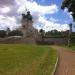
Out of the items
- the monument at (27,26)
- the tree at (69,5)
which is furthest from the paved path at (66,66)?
the monument at (27,26)

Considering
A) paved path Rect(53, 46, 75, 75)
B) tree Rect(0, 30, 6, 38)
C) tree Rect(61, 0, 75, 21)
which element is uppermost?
tree Rect(61, 0, 75, 21)

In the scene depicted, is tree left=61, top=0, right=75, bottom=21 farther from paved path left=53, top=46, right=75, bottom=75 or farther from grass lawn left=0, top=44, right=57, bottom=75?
paved path left=53, top=46, right=75, bottom=75

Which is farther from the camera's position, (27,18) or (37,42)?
(27,18)

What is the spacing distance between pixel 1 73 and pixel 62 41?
358ft

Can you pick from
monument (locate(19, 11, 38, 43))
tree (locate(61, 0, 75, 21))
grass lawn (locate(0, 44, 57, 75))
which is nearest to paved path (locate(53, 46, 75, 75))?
grass lawn (locate(0, 44, 57, 75))

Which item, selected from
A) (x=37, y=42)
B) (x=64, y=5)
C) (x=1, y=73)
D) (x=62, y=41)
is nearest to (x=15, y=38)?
(x=37, y=42)

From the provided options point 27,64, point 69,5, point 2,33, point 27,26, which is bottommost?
point 2,33

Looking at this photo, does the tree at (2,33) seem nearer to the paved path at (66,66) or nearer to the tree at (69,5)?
the tree at (69,5)

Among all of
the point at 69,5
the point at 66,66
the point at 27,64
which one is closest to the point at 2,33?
the point at 69,5

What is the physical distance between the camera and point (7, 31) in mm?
162625

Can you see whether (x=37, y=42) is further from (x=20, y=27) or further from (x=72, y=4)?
(x=72, y=4)

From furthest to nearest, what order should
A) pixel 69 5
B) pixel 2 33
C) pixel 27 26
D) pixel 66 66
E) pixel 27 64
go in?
pixel 27 26 < pixel 2 33 < pixel 69 5 < pixel 27 64 < pixel 66 66

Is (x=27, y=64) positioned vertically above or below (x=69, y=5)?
below

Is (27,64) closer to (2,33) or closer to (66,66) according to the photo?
(66,66)
